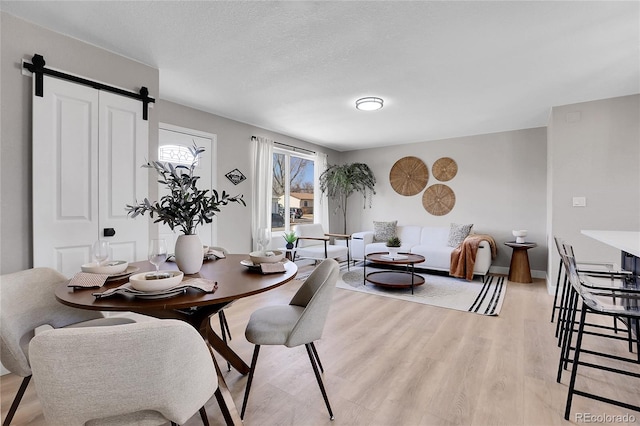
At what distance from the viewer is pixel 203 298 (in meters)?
1.24

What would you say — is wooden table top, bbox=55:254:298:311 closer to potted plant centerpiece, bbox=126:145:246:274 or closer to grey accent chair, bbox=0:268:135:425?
potted plant centerpiece, bbox=126:145:246:274

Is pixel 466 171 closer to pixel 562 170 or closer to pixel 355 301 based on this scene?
pixel 562 170

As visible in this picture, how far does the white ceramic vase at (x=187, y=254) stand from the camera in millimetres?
1651

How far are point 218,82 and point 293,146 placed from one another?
2.52 metres

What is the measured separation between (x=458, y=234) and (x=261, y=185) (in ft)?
11.2

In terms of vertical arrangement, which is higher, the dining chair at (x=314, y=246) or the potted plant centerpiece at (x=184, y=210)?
the potted plant centerpiece at (x=184, y=210)

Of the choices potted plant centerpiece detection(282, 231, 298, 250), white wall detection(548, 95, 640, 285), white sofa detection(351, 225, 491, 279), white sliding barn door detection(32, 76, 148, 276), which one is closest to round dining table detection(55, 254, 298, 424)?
white sliding barn door detection(32, 76, 148, 276)

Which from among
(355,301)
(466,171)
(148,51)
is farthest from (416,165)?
(148,51)

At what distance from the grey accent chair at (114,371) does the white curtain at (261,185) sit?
3.69 metres

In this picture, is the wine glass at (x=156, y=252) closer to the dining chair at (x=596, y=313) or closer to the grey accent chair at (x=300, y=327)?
the grey accent chair at (x=300, y=327)

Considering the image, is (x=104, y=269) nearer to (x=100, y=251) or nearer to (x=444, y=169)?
(x=100, y=251)

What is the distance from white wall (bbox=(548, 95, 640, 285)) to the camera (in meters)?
3.45

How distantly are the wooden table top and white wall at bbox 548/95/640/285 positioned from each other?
149 inches

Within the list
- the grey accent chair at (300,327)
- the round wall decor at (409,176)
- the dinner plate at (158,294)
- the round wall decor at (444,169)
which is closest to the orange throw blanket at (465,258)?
the round wall decor at (444,169)
